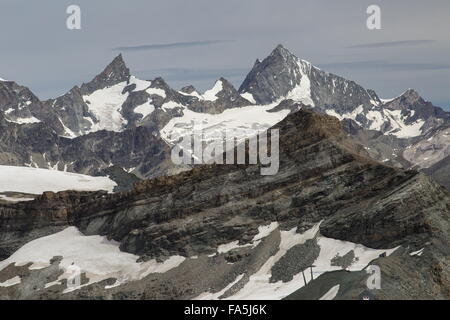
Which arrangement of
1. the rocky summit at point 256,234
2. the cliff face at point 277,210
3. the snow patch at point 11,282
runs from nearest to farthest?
the rocky summit at point 256,234 < the cliff face at point 277,210 < the snow patch at point 11,282

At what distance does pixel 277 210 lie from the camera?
174m

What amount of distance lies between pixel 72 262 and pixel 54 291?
44.9 feet

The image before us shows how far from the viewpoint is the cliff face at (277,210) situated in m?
153

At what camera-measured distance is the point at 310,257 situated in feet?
502

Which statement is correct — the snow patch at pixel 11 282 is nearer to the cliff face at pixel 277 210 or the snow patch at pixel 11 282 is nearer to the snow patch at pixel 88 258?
the snow patch at pixel 88 258

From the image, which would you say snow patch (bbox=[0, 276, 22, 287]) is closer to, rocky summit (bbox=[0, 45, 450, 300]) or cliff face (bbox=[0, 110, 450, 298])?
rocky summit (bbox=[0, 45, 450, 300])

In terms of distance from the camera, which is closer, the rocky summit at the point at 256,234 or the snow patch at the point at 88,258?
the rocky summit at the point at 256,234

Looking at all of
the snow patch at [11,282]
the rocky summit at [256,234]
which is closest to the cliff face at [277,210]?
the rocky summit at [256,234]

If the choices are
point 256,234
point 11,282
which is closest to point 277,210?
point 256,234

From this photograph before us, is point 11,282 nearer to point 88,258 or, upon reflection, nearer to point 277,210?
point 88,258
